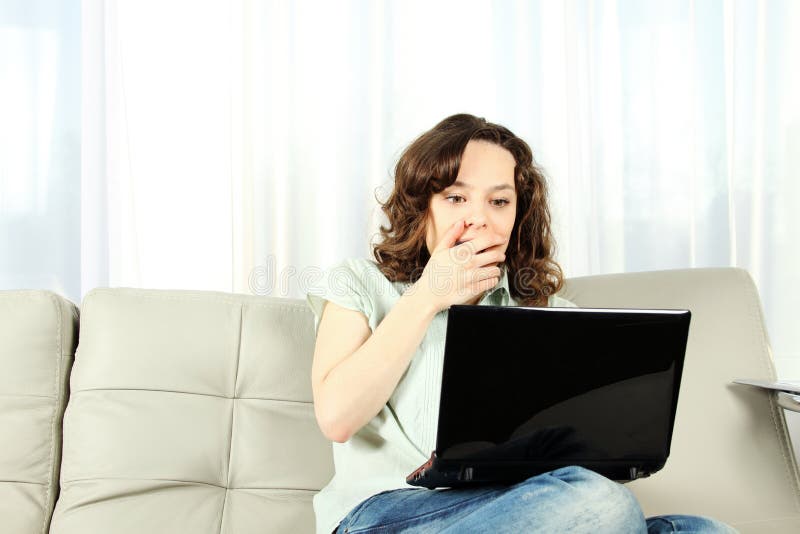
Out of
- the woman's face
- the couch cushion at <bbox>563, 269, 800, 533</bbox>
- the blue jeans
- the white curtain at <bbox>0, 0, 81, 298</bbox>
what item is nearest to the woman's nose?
the woman's face

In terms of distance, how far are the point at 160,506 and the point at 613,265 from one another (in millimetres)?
1279

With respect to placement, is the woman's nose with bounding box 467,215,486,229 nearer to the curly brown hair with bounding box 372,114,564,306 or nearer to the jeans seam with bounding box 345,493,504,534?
the curly brown hair with bounding box 372,114,564,306

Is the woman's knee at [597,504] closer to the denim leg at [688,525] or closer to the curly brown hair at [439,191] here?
the denim leg at [688,525]

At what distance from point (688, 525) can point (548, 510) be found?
226mm

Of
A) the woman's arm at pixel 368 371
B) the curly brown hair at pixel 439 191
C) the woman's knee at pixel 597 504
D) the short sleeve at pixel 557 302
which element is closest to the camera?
the woman's knee at pixel 597 504

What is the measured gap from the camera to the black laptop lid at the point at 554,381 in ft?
3.07

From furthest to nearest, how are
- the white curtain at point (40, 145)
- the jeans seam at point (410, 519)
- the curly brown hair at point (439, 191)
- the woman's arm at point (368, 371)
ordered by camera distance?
1. the white curtain at point (40, 145)
2. the curly brown hair at point (439, 191)
3. the woman's arm at point (368, 371)
4. the jeans seam at point (410, 519)

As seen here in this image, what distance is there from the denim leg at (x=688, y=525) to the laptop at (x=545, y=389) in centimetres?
9

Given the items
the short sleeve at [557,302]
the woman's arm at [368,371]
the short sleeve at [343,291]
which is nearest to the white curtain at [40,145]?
the short sleeve at [343,291]

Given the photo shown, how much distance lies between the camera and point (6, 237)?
1827mm

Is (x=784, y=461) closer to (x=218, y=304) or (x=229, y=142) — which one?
(x=218, y=304)

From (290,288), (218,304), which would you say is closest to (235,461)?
(218,304)

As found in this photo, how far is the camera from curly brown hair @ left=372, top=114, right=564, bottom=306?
140 cm

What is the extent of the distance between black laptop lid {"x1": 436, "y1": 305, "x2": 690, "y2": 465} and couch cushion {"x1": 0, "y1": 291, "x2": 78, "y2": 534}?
0.84m
